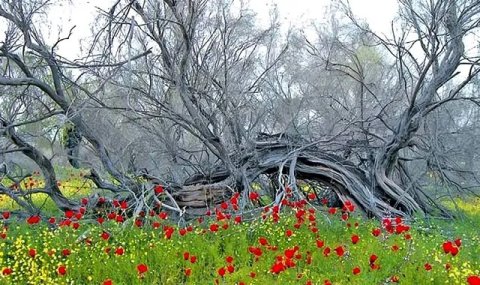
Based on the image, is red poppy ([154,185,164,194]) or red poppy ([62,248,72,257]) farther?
red poppy ([154,185,164,194])

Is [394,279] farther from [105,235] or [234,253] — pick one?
[105,235]

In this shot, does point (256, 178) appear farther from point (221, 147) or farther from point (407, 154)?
point (407, 154)

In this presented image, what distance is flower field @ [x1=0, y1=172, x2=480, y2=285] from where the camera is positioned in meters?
4.49

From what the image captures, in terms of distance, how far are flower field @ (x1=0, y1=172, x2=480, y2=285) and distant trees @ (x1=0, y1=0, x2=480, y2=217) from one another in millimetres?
676

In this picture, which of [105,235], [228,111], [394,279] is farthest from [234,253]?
[228,111]

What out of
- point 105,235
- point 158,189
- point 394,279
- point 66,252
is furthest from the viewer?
point 158,189

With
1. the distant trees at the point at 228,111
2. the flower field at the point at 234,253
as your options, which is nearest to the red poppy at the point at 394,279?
the flower field at the point at 234,253

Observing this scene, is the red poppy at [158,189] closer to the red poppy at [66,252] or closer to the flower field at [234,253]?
the flower field at [234,253]

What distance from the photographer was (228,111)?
25.5 feet

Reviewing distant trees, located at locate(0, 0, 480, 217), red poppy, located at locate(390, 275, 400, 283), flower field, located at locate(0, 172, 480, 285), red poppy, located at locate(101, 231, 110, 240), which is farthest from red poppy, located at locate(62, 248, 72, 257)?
red poppy, located at locate(390, 275, 400, 283)

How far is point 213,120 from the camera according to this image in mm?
7191

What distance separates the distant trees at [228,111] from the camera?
674 cm

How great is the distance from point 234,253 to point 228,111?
2914 mm

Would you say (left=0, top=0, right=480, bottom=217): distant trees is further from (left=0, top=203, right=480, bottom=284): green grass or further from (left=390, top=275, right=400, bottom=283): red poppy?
(left=390, top=275, right=400, bottom=283): red poppy
